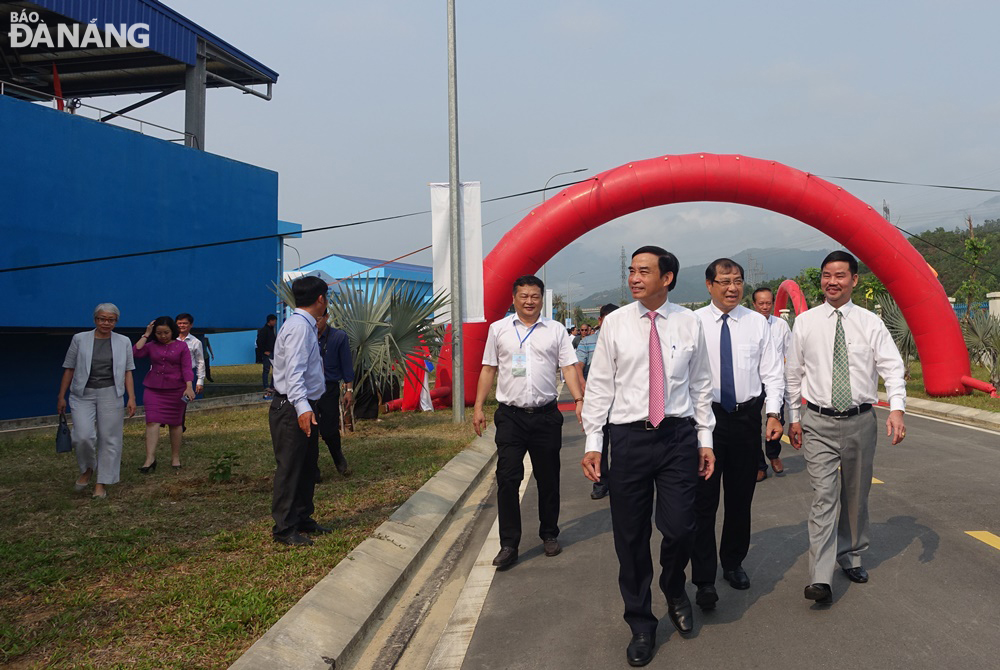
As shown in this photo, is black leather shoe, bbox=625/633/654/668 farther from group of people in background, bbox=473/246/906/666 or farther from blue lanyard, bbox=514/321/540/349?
blue lanyard, bbox=514/321/540/349

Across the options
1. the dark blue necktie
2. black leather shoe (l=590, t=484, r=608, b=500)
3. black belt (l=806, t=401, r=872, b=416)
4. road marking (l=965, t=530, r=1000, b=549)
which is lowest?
black leather shoe (l=590, t=484, r=608, b=500)

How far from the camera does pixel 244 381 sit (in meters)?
25.8

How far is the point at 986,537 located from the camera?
5973 mm

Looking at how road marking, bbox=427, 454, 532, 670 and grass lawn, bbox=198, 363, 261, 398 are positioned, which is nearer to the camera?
road marking, bbox=427, 454, 532, 670

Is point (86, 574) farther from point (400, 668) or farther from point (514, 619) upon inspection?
point (514, 619)

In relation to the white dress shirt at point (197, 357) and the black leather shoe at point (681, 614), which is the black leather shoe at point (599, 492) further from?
the white dress shirt at point (197, 357)

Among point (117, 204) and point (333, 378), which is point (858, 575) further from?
point (117, 204)

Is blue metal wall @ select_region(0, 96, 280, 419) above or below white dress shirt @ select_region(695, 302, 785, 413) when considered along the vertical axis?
above

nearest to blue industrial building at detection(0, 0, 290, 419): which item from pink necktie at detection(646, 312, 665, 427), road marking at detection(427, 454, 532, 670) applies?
road marking at detection(427, 454, 532, 670)

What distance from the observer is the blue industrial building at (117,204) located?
48.0 ft

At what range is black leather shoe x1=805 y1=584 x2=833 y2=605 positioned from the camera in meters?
4.54

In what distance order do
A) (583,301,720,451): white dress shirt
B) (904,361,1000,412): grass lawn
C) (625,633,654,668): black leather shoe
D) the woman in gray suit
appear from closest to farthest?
(625,633,654,668): black leather shoe → (583,301,720,451): white dress shirt → the woman in gray suit → (904,361,1000,412): grass lawn

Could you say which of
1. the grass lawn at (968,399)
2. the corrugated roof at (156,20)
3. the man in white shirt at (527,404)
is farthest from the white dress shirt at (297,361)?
the corrugated roof at (156,20)

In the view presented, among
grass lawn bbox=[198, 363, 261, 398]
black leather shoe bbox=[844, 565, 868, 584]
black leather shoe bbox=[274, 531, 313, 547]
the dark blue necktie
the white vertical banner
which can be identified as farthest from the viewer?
grass lawn bbox=[198, 363, 261, 398]
